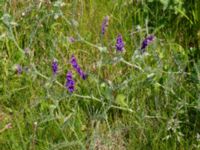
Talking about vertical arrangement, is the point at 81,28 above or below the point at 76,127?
above

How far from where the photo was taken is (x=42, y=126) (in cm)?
268

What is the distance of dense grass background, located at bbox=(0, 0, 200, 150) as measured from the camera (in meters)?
2.51

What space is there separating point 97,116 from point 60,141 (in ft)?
0.95

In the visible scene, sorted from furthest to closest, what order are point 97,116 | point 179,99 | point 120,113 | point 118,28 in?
point 118,28 → point 120,113 → point 179,99 → point 97,116

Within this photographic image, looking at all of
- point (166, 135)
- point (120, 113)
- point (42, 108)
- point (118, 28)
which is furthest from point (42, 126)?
point (118, 28)

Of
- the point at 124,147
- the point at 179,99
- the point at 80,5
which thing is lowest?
the point at 124,147

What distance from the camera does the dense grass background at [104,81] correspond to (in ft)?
8.23

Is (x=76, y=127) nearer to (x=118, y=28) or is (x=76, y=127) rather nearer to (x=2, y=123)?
(x=2, y=123)

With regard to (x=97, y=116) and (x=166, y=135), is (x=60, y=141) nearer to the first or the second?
(x=97, y=116)

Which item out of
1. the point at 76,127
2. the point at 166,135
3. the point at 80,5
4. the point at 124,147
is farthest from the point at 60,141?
the point at 80,5

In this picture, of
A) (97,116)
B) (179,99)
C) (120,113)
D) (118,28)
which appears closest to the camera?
(97,116)

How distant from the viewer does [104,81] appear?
285cm

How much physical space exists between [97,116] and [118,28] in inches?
37.2

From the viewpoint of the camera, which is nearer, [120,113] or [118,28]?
[120,113]
